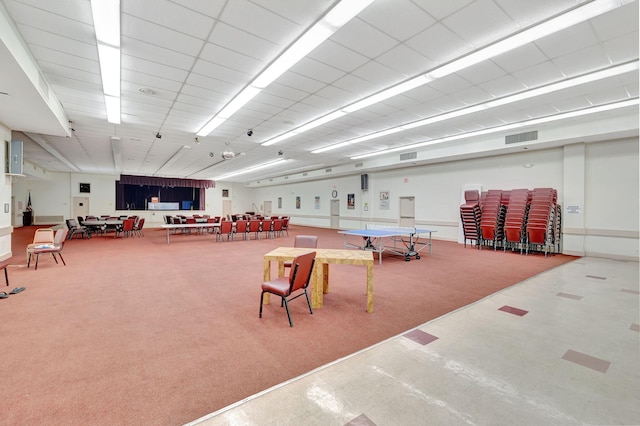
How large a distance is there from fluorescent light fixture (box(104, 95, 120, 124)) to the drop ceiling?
0.12m

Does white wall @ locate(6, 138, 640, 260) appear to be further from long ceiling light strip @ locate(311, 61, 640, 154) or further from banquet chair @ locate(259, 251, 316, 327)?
banquet chair @ locate(259, 251, 316, 327)

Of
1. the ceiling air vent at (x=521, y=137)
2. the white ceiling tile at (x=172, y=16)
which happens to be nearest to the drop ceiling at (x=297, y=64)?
the white ceiling tile at (x=172, y=16)

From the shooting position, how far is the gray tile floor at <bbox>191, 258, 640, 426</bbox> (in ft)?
5.28

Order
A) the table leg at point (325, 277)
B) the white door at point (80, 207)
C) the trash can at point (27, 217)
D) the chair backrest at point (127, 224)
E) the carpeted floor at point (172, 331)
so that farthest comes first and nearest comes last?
the white door at point (80, 207), the trash can at point (27, 217), the chair backrest at point (127, 224), the table leg at point (325, 277), the carpeted floor at point (172, 331)

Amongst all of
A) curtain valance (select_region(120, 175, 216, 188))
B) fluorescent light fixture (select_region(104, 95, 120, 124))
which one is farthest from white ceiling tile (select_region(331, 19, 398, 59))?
curtain valance (select_region(120, 175, 216, 188))

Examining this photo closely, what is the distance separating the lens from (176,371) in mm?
2066

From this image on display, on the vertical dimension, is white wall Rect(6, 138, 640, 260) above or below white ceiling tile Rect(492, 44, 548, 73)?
below

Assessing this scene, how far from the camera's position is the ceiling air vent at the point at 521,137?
7043mm

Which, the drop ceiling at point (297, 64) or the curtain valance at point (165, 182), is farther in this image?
the curtain valance at point (165, 182)

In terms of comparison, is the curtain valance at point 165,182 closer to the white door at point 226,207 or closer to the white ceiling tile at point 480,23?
the white door at point 226,207

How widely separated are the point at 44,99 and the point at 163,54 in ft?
7.81

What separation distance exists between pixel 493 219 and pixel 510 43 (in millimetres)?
5842

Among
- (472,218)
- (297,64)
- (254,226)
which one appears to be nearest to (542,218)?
(472,218)

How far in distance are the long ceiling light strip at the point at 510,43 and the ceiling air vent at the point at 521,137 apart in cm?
450
